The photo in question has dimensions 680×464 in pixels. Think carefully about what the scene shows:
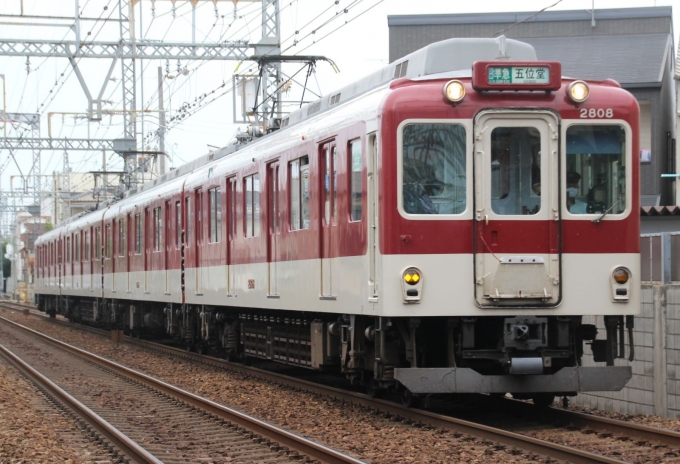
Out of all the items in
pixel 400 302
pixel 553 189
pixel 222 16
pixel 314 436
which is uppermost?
pixel 222 16

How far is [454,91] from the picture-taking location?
9.84 metres

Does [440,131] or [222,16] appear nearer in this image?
[440,131]

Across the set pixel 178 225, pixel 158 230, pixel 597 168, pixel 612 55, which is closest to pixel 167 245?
pixel 178 225

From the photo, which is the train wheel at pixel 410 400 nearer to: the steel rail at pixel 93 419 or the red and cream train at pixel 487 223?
the red and cream train at pixel 487 223

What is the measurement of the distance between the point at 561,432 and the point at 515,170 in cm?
232

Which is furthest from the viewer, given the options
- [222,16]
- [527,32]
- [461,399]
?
[527,32]

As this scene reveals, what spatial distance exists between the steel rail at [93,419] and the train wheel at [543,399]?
3871 mm

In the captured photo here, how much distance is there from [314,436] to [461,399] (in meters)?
2.45

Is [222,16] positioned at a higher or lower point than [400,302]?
higher

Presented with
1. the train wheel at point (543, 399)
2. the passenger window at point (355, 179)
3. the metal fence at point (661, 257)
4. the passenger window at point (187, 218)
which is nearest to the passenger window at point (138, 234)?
the passenger window at point (187, 218)

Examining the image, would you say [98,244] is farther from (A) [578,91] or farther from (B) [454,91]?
(A) [578,91]

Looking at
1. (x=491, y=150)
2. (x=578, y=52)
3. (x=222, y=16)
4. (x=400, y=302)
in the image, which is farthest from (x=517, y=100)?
(x=578, y=52)

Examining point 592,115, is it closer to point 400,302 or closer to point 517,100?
point 517,100

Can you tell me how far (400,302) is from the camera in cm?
966
